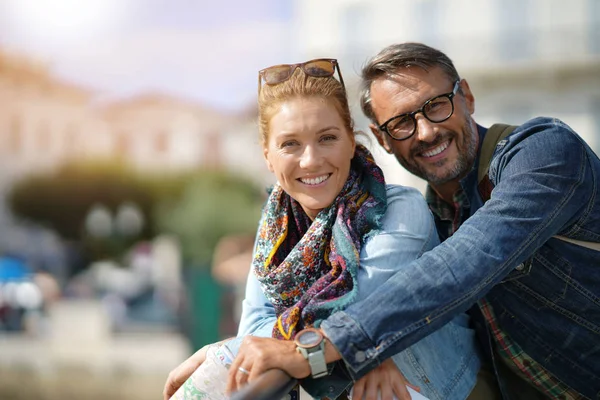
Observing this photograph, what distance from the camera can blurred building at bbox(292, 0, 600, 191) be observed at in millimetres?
18422

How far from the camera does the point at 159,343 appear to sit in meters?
13.9

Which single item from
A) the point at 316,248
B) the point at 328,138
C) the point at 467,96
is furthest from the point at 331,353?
the point at 467,96

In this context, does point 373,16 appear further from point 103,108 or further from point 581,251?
point 103,108

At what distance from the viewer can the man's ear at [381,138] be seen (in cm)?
237

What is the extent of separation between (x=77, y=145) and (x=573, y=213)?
37278mm

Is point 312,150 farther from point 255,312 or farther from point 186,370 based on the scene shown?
point 186,370

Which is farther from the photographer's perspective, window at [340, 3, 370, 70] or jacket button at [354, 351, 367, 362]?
window at [340, 3, 370, 70]

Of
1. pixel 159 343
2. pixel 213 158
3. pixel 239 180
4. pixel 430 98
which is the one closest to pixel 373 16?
pixel 239 180

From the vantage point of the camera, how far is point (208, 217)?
19.8 metres

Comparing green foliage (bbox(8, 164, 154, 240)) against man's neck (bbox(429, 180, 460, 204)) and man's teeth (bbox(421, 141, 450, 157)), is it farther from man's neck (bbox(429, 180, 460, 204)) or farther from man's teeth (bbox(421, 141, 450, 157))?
man's teeth (bbox(421, 141, 450, 157))

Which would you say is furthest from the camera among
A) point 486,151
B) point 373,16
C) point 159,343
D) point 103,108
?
point 103,108

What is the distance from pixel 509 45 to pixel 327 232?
18540 millimetres

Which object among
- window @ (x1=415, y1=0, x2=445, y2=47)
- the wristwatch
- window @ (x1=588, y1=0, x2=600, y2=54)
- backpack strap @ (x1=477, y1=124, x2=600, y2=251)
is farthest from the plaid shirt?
window @ (x1=415, y1=0, x2=445, y2=47)

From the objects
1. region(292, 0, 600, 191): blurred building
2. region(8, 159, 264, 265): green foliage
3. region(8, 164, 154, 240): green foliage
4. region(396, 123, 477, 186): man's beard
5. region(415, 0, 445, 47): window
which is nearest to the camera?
region(396, 123, 477, 186): man's beard
